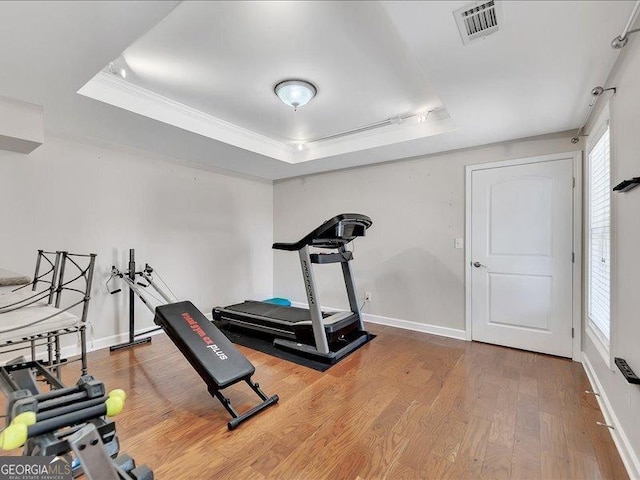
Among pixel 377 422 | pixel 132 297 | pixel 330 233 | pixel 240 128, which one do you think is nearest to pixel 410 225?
pixel 330 233

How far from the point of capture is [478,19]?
4.96ft

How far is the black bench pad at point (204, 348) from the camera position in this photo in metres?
2.04

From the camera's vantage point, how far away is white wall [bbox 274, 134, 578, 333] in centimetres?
357

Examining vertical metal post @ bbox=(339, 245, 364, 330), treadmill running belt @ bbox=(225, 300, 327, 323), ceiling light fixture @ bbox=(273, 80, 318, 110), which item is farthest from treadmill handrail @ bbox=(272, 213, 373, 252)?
ceiling light fixture @ bbox=(273, 80, 318, 110)

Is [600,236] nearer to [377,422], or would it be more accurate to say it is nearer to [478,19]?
[478,19]

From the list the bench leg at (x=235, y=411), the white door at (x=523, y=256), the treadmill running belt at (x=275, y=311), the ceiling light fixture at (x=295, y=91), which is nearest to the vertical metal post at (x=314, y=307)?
the treadmill running belt at (x=275, y=311)

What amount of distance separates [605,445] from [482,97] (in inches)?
93.3

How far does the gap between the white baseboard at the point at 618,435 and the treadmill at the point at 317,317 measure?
6.34 ft

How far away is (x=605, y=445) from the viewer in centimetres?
174

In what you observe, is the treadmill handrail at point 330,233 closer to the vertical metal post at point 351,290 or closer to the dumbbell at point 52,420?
the vertical metal post at point 351,290

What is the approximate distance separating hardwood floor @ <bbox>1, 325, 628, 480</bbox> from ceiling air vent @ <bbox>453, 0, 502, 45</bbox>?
89.9 inches

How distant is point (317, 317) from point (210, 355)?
3.66 ft

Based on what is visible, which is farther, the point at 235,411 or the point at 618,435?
the point at 235,411

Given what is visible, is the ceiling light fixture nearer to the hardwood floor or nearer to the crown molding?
the crown molding
